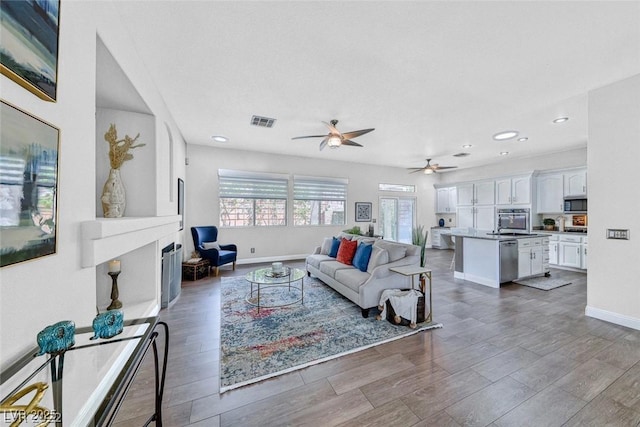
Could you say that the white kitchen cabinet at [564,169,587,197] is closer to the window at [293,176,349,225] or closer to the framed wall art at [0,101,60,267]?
the window at [293,176,349,225]

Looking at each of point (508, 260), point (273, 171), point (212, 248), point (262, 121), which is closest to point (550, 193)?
point (508, 260)

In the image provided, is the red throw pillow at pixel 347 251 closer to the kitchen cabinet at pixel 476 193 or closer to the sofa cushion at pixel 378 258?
the sofa cushion at pixel 378 258

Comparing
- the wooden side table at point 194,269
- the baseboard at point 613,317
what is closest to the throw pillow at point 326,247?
the wooden side table at point 194,269

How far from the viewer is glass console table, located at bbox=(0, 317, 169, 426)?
31.6 inches

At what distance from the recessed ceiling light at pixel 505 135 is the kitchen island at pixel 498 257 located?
1.91 meters

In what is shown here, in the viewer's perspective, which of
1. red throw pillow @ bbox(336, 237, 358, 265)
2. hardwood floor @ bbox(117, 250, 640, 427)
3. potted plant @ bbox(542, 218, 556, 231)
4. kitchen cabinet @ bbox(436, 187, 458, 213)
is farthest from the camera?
kitchen cabinet @ bbox(436, 187, 458, 213)

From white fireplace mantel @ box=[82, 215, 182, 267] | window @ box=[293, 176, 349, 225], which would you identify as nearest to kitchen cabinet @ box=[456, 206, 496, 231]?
window @ box=[293, 176, 349, 225]

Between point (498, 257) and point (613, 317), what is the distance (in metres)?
1.48

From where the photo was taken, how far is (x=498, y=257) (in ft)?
13.7

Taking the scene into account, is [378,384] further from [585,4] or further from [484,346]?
[585,4]

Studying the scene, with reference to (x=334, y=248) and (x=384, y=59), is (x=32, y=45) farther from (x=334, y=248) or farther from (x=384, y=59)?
(x=334, y=248)

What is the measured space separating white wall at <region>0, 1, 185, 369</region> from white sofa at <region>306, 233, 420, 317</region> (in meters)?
2.47

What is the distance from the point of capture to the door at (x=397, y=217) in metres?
8.05

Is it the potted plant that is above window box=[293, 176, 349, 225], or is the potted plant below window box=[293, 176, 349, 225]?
below
